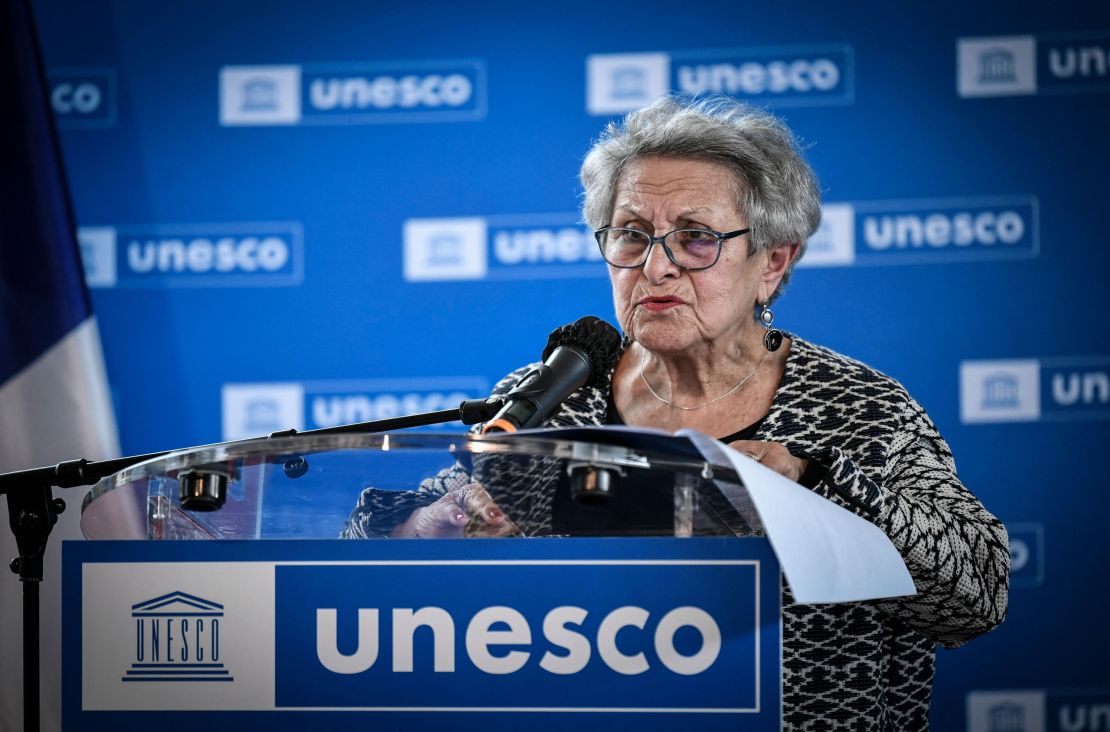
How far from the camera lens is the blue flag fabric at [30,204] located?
3189 mm

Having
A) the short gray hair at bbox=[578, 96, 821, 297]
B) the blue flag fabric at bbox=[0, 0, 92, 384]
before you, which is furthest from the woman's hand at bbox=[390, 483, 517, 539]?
the blue flag fabric at bbox=[0, 0, 92, 384]

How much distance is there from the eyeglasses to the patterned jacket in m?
0.24

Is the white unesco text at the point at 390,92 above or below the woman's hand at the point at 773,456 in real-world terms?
above

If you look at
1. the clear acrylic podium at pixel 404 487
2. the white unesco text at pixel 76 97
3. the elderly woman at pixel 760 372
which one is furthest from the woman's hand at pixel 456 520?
the white unesco text at pixel 76 97

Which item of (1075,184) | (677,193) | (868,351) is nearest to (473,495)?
(677,193)

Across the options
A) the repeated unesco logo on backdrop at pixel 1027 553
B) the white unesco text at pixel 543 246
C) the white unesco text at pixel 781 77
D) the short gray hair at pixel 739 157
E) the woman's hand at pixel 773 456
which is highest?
the white unesco text at pixel 781 77

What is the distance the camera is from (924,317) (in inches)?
145

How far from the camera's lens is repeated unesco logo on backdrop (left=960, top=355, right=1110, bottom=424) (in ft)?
11.8

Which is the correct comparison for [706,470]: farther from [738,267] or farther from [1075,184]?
[1075,184]

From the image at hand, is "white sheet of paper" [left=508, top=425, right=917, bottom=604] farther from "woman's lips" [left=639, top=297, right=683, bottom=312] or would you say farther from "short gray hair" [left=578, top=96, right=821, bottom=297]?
"short gray hair" [left=578, top=96, right=821, bottom=297]

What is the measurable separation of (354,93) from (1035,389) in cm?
247

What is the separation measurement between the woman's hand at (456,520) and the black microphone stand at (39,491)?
0.76 ft

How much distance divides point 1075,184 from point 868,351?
2.78 feet

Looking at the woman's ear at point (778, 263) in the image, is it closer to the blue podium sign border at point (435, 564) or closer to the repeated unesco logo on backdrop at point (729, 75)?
the blue podium sign border at point (435, 564)
